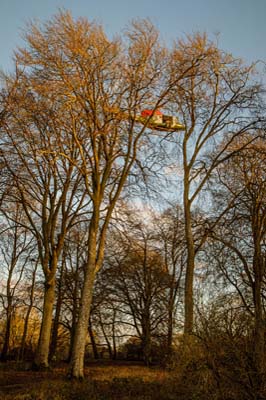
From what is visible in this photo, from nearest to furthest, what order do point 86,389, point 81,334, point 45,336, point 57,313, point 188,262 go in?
1. point 86,389
2. point 81,334
3. point 188,262
4. point 45,336
5. point 57,313

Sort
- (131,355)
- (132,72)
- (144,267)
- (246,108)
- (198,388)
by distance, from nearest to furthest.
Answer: (198,388), (132,72), (246,108), (144,267), (131,355)

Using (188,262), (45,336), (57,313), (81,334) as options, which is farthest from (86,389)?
(57,313)

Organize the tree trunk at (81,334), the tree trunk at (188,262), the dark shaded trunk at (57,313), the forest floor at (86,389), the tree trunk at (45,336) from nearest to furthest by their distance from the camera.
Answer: the forest floor at (86,389) → the tree trunk at (81,334) → the tree trunk at (188,262) → the tree trunk at (45,336) → the dark shaded trunk at (57,313)

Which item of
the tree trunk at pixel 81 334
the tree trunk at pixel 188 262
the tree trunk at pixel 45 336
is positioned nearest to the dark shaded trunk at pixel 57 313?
the tree trunk at pixel 45 336

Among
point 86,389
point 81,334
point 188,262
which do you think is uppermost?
point 188,262

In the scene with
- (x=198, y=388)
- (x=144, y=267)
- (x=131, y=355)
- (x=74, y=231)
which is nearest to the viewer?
(x=198, y=388)

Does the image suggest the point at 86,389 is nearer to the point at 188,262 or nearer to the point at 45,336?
the point at 188,262

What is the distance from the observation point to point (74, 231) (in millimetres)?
25000

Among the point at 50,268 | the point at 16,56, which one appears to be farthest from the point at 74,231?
the point at 16,56

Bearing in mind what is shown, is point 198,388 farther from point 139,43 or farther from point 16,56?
point 16,56

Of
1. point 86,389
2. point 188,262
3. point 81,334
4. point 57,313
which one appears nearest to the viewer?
point 86,389

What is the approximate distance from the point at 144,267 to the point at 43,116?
16880 millimetres

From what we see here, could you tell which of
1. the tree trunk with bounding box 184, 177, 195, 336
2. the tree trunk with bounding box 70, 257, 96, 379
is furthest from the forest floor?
the tree trunk with bounding box 184, 177, 195, 336

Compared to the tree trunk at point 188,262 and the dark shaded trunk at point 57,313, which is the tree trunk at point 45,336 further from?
the dark shaded trunk at point 57,313
